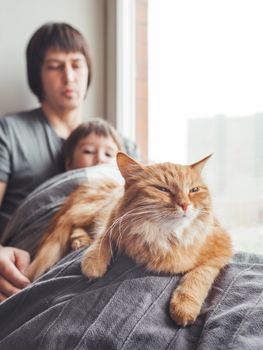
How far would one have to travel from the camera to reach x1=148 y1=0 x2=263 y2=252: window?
1.36m

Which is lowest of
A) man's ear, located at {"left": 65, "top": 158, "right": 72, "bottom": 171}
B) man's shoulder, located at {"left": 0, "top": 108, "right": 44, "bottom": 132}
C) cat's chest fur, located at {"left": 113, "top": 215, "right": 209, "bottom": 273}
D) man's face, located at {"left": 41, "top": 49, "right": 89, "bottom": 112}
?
cat's chest fur, located at {"left": 113, "top": 215, "right": 209, "bottom": 273}

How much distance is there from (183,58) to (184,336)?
1101 millimetres

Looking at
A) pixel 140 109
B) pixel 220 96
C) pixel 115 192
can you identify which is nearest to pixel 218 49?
pixel 220 96

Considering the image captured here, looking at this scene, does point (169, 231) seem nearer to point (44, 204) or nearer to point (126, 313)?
point (126, 313)

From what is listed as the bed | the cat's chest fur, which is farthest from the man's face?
the cat's chest fur

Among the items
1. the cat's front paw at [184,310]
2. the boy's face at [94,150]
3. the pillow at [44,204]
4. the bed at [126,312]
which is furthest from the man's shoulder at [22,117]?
the cat's front paw at [184,310]

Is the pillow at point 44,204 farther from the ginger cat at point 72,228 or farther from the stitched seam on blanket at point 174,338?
the stitched seam on blanket at point 174,338

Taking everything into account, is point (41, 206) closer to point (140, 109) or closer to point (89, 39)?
point (140, 109)

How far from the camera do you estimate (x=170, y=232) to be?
770 mm

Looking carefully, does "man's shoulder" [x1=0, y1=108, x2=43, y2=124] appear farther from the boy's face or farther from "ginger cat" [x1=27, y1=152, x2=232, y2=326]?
"ginger cat" [x1=27, y1=152, x2=232, y2=326]

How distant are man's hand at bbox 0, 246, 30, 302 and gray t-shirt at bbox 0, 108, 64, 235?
0.40m

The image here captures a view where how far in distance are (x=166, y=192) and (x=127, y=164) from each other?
0.31 feet

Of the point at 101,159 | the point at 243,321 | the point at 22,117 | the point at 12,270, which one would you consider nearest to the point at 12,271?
the point at 12,270

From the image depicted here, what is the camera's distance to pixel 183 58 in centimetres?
158
